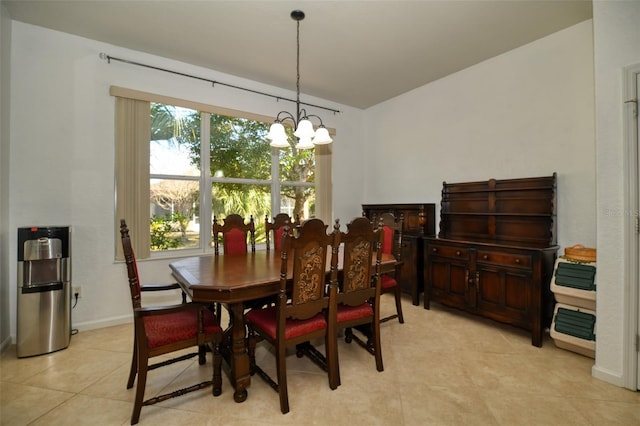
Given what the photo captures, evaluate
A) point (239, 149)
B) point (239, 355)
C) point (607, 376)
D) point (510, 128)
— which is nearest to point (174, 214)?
point (239, 149)

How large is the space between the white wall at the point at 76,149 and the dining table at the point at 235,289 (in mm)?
1443

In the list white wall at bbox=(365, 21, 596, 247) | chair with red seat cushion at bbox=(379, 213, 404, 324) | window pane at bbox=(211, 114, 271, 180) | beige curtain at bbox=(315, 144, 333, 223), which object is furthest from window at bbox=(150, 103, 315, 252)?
Answer: white wall at bbox=(365, 21, 596, 247)

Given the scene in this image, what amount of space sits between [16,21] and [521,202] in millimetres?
5194

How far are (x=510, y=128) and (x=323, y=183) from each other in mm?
2536

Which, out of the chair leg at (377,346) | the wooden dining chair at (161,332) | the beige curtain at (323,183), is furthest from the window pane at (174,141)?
the chair leg at (377,346)

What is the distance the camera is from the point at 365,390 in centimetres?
195

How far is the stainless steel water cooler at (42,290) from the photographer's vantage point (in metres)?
2.39

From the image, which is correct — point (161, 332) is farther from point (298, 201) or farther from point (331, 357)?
point (298, 201)

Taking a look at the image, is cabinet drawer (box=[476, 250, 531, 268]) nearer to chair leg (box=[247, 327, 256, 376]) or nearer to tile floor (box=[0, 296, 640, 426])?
tile floor (box=[0, 296, 640, 426])

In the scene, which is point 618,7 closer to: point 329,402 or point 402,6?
point 402,6

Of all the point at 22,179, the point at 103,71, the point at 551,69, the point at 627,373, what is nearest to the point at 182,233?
the point at 22,179

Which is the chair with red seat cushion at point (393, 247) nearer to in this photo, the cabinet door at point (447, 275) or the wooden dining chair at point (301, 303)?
the cabinet door at point (447, 275)

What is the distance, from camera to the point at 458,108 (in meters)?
3.72

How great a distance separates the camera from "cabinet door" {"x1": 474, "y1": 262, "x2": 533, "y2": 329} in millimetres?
2627
